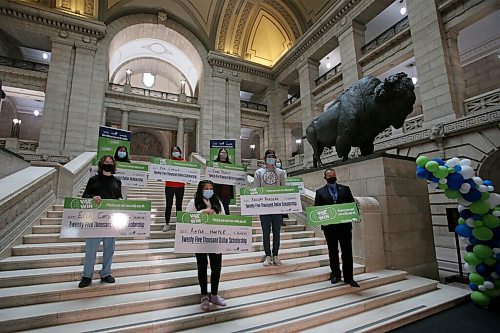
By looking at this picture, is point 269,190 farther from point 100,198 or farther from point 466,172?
point 466,172

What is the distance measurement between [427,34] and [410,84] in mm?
7754

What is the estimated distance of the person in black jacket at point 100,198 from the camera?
3.10 meters

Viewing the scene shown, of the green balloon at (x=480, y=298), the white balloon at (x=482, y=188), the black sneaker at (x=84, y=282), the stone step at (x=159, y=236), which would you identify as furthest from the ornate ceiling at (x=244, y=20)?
the black sneaker at (x=84, y=282)

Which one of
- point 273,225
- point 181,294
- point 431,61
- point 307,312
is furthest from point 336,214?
point 431,61

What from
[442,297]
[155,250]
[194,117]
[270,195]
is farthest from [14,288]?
[194,117]

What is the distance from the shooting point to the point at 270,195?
13.6 feet

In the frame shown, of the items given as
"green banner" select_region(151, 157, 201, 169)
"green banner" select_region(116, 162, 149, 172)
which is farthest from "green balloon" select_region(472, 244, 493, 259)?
"green banner" select_region(116, 162, 149, 172)

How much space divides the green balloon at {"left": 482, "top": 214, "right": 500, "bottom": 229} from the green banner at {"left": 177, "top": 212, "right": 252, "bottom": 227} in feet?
11.5

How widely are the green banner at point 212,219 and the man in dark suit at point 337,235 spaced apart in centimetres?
136

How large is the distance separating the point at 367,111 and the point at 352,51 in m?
10.7

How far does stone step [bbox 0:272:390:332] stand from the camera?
8.32 ft

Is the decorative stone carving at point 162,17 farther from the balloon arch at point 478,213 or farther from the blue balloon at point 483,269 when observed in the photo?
the blue balloon at point 483,269

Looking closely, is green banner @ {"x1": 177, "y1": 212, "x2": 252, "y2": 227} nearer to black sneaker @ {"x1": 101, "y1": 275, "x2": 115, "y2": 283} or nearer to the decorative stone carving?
black sneaker @ {"x1": 101, "y1": 275, "x2": 115, "y2": 283}

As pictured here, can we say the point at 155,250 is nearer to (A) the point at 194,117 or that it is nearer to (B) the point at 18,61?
(A) the point at 194,117
